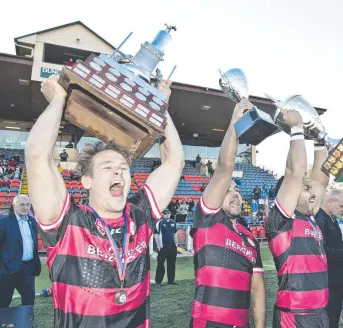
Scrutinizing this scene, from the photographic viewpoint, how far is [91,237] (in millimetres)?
→ 1546

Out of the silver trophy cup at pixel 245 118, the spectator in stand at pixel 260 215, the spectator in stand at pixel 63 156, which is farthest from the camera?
the spectator in stand at pixel 63 156

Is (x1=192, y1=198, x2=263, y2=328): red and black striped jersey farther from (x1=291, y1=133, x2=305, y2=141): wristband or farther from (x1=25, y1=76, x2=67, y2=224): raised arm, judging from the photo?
(x1=25, y1=76, x2=67, y2=224): raised arm

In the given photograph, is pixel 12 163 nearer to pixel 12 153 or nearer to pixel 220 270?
pixel 12 153

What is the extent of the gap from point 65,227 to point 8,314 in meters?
1.41

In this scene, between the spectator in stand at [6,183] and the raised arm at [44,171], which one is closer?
the raised arm at [44,171]

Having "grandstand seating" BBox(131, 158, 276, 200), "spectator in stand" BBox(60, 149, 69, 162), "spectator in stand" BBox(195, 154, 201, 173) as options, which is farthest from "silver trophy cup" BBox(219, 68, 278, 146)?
"spectator in stand" BBox(195, 154, 201, 173)

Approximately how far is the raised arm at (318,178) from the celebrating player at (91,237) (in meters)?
2.03

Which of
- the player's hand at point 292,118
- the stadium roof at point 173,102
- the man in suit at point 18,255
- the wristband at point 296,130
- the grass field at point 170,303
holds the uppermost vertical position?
the stadium roof at point 173,102

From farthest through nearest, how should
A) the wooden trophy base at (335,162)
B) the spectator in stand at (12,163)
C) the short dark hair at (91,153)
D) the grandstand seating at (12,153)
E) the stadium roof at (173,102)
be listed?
1. the grandstand seating at (12,153)
2. the spectator in stand at (12,163)
3. the stadium roof at (173,102)
4. the wooden trophy base at (335,162)
5. the short dark hair at (91,153)

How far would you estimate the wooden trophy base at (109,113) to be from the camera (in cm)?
156

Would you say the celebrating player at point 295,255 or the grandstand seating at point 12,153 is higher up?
the grandstand seating at point 12,153

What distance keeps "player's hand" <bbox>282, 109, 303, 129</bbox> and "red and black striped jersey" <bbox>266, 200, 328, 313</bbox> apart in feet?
2.00

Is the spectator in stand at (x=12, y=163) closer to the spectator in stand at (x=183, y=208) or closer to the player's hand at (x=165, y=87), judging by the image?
the spectator in stand at (x=183, y=208)

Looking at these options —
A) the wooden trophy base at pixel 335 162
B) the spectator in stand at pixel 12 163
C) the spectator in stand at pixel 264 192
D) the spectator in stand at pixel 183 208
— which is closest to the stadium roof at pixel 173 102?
the spectator in stand at pixel 12 163
